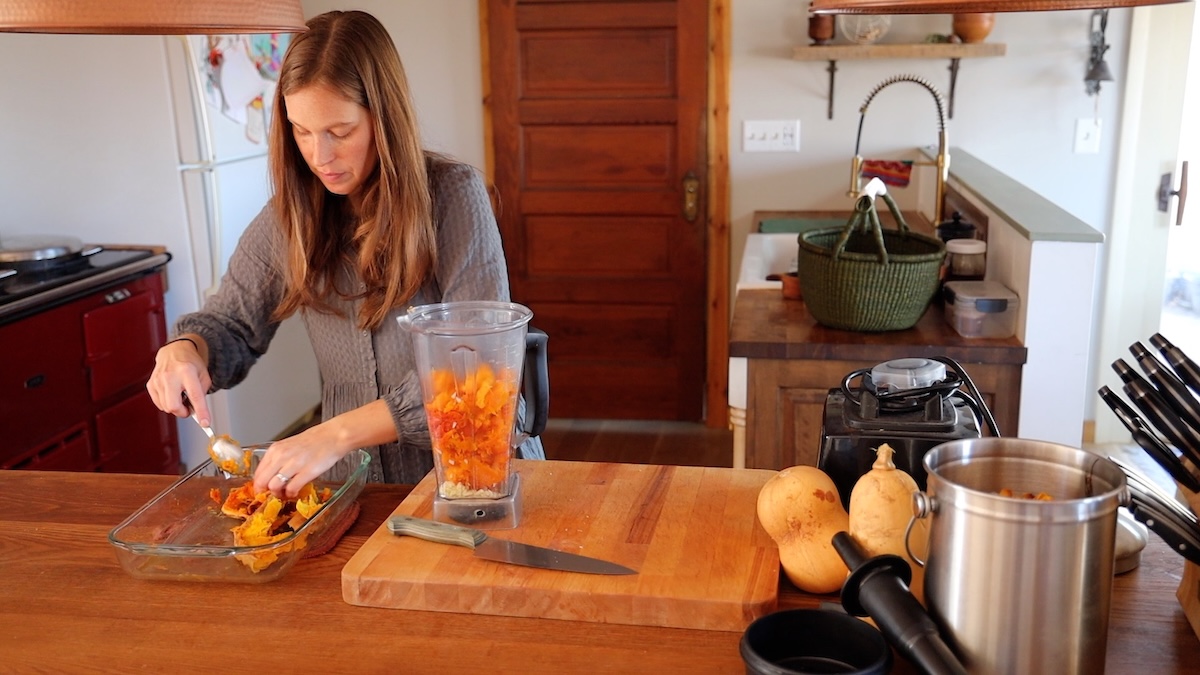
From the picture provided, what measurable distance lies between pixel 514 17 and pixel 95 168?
62.0 inches

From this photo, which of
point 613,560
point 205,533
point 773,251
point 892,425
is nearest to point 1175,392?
point 892,425

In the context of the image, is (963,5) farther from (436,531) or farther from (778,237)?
(778,237)

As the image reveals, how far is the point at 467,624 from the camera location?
4.04 feet

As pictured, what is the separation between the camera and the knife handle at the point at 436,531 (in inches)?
52.9

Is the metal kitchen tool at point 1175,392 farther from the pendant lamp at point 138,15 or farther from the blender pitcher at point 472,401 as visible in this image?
the pendant lamp at point 138,15

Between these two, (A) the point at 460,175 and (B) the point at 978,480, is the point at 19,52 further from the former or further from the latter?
(B) the point at 978,480

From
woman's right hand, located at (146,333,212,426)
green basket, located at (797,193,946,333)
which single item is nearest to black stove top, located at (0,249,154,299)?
woman's right hand, located at (146,333,212,426)

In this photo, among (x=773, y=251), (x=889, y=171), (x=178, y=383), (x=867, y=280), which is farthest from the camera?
(x=889, y=171)

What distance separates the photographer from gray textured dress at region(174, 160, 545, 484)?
1760 millimetres

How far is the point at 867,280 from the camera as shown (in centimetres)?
240

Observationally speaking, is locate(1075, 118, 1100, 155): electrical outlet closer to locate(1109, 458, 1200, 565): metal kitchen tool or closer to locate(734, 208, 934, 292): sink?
locate(734, 208, 934, 292): sink

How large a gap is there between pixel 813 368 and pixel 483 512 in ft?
4.00

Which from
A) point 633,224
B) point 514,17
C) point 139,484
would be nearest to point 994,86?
point 633,224

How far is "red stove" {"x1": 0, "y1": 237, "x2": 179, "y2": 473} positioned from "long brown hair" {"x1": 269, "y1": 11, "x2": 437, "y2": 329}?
146 cm
